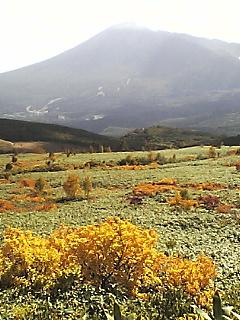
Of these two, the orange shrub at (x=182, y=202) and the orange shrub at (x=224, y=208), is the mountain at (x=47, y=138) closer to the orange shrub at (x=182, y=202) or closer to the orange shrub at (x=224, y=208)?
the orange shrub at (x=182, y=202)

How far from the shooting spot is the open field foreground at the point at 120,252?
13656 millimetres

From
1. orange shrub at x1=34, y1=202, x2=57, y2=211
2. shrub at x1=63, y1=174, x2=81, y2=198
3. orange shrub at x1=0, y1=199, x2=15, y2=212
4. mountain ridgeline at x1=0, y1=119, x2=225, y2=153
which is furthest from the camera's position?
mountain ridgeline at x1=0, y1=119, x2=225, y2=153

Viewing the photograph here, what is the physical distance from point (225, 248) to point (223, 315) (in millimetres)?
16479

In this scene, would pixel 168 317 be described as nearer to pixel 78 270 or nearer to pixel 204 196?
pixel 78 270

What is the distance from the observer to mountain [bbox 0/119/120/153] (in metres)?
124

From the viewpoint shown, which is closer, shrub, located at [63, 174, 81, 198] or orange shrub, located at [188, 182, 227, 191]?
shrub, located at [63, 174, 81, 198]

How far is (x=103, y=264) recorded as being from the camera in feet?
49.1

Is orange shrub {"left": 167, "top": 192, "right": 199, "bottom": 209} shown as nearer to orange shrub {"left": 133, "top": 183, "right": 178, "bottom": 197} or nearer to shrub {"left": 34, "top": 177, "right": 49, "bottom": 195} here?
orange shrub {"left": 133, "top": 183, "right": 178, "bottom": 197}

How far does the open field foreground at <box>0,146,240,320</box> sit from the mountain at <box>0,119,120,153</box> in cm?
7787

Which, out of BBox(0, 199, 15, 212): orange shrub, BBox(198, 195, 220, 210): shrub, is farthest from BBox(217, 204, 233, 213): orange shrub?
BBox(0, 199, 15, 212): orange shrub

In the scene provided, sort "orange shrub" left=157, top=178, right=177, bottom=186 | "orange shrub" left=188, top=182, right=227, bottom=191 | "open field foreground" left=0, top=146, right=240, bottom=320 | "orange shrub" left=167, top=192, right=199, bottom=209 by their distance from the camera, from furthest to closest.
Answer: "orange shrub" left=157, top=178, right=177, bottom=186
"orange shrub" left=188, top=182, right=227, bottom=191
"orange shrub" left=167, top=192, right=199, bottom=209
"open field foreground" left=0, top=146, right=240, bottom=320

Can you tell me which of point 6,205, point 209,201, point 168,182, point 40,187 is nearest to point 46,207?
point 6,205

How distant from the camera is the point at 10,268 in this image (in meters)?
15.5

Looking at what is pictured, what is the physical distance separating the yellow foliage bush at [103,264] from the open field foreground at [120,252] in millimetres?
31
